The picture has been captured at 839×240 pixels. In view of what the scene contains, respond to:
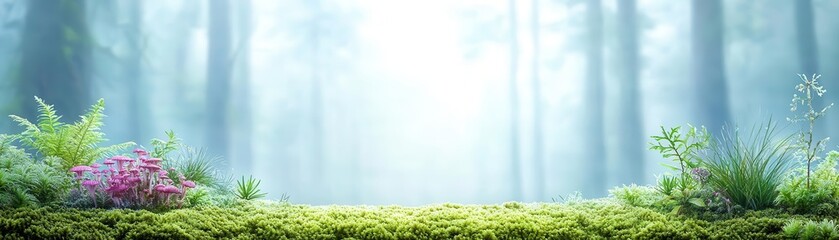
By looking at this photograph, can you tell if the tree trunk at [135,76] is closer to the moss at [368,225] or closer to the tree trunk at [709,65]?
the moss at [368,225]

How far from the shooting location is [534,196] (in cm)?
832

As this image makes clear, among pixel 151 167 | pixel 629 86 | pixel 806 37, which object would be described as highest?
pixel 806 37

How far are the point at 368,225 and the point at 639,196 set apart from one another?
2211 millimetres

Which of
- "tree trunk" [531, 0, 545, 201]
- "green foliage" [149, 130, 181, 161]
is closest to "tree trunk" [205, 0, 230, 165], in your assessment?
"green foliage" [149, 130, 181, 161]

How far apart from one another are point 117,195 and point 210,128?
3.31 metres

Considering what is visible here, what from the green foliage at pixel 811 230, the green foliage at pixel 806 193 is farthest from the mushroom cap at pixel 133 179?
the green foliage at pixel 806 193

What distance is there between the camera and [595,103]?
8.19 metres

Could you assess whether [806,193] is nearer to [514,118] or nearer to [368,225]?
[368,225]

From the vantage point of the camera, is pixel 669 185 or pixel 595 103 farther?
pixel 595 103

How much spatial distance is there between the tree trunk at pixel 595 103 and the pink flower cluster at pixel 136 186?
499cm

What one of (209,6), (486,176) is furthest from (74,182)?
(486,176)

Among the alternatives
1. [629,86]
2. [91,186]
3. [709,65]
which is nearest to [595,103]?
[629,86]

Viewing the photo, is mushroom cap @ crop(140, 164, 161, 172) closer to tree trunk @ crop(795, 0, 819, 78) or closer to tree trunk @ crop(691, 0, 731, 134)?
tree trunk @ crop(691, 0, 731, 134)

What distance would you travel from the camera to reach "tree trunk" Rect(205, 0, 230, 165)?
789cm
